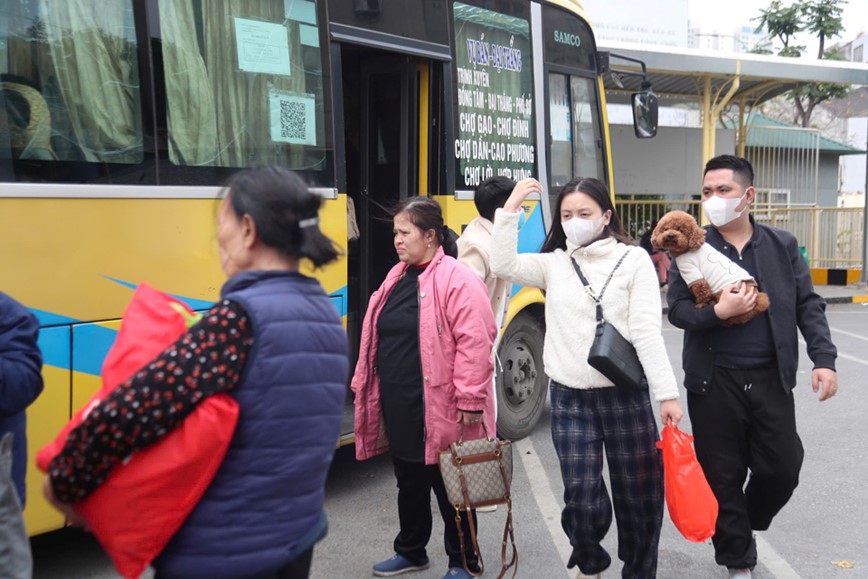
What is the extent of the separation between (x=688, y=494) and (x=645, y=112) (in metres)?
4.92

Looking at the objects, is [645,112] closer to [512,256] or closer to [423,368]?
[512,256]

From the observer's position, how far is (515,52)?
6.67 meters

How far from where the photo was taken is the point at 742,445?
3.99 metres

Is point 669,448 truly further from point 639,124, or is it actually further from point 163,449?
point 639,124

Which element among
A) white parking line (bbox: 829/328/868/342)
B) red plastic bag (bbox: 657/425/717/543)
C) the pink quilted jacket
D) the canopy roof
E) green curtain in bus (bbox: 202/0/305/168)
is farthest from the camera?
the canopy roof

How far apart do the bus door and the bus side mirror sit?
8.23ft

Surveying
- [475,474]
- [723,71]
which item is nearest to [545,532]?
[475,474]

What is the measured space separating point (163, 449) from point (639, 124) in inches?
259

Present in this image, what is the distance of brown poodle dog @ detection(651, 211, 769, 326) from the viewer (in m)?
3.85

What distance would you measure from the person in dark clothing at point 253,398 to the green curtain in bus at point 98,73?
7.26 feet

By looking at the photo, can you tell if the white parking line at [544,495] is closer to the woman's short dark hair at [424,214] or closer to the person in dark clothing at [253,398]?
the woman's short dark hair at [424,214]

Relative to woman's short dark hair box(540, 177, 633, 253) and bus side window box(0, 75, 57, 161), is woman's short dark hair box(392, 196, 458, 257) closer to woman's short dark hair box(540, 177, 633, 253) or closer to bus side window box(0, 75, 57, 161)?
woman's short dark hair box(540, 177, 633, 253)

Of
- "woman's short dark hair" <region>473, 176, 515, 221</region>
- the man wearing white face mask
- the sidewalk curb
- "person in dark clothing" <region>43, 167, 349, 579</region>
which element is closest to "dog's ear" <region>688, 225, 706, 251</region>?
the man wearing white face mask

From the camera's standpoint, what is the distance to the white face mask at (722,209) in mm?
3932
